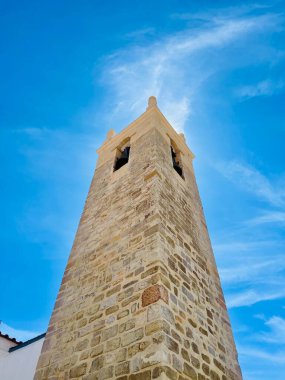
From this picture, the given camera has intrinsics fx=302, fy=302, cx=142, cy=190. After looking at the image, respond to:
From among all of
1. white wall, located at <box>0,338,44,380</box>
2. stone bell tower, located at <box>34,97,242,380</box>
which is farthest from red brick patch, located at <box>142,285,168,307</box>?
white wall, located at <box>0,338,44,380</box>

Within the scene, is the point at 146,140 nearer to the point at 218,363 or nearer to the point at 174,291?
the point at 174,291

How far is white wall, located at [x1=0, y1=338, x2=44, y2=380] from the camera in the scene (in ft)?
24.6

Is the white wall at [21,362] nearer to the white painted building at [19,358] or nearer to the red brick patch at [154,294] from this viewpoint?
the white painted building at [19,358]

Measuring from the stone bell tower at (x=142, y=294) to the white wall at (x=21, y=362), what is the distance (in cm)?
336

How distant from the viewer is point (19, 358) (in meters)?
8.24

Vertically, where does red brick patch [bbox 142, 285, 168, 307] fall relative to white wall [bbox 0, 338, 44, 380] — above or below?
below

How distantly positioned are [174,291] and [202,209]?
4.42m

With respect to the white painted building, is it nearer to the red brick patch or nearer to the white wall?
the white wall

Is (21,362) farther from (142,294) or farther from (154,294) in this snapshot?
A: (154,294)

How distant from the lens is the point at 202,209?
8.20 m

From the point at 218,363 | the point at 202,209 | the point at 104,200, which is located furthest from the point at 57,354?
the point at 202,209

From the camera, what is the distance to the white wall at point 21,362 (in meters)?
7.51

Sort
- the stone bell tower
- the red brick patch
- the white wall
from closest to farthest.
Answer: the stone bell tower
the red brick patch
the white wall

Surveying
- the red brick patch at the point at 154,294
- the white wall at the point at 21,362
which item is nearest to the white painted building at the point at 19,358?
the white wall at the point at 21,362
